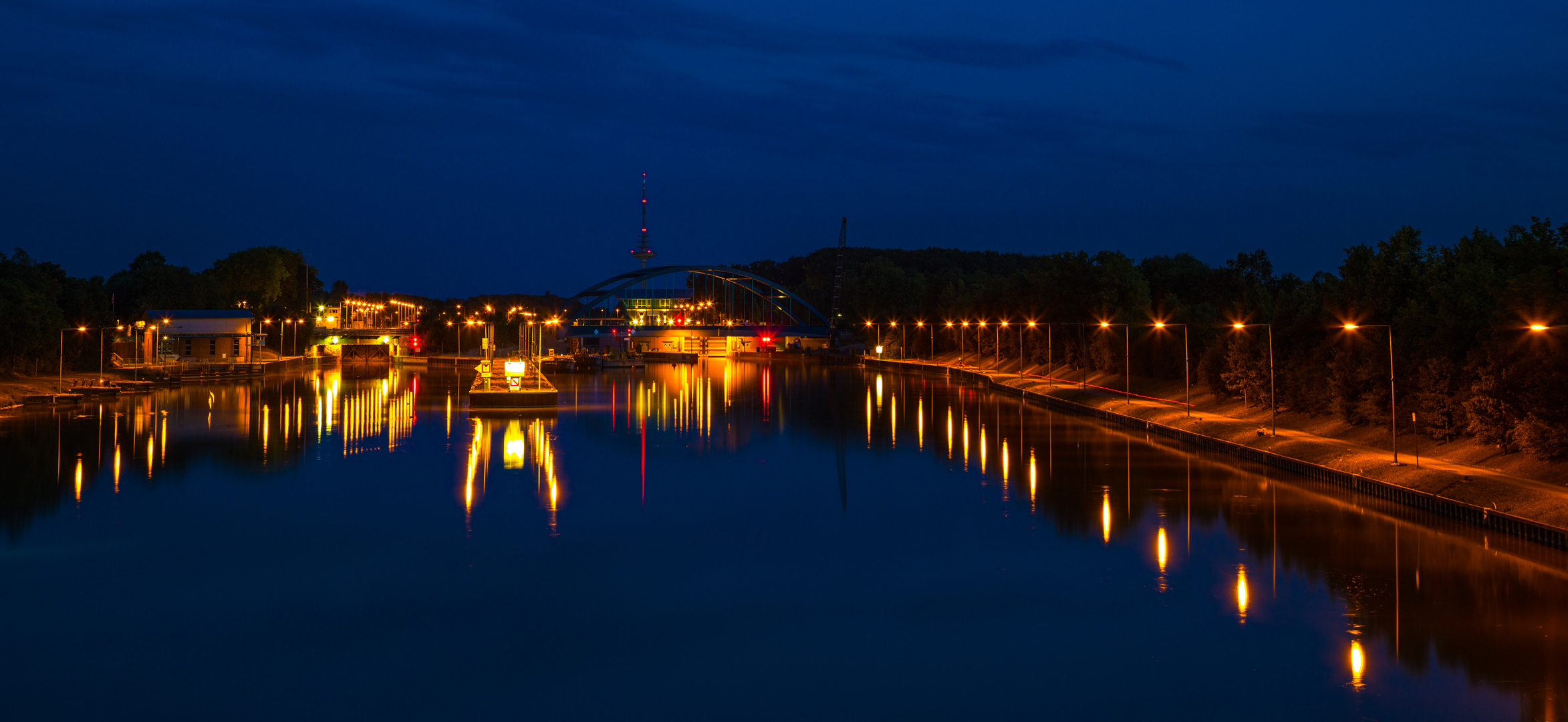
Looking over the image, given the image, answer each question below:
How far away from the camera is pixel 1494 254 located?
1334 inches

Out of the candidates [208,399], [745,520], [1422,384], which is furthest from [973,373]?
[745,520]

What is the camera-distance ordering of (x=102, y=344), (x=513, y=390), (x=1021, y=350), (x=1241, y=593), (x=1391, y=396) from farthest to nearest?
(x=1021, y=350), (x=102, y=344), (x=513, y=390), (x=1391, y=396), (x=1241, y=593)

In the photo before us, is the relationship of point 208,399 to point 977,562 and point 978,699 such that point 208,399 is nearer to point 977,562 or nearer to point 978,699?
point 977,562

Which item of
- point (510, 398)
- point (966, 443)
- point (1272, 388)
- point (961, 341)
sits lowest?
point (966, 443)

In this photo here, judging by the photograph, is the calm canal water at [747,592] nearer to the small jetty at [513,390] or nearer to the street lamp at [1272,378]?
the street lamp at [1272,378]

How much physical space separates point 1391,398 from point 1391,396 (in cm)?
6

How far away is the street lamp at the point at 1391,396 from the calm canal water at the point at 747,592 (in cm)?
263

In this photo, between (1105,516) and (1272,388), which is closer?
(1105,516)

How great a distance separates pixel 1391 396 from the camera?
103 ft

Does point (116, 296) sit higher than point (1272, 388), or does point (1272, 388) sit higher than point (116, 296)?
point (116, 296)

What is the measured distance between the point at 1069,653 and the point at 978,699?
7.56 feet

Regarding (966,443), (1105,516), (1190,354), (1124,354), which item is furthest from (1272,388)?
(1124,354)

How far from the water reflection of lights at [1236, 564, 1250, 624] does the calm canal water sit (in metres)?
0.07

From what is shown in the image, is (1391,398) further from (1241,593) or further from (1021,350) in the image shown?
(1021,350)
